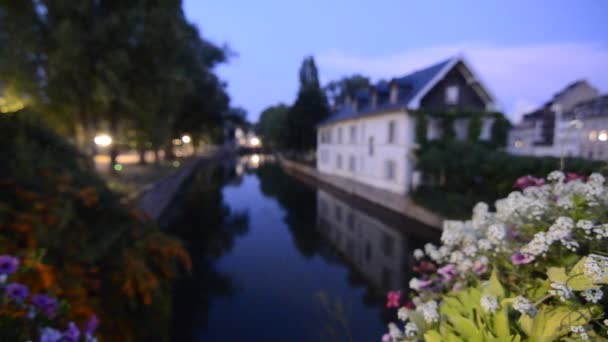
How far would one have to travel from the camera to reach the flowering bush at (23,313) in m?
1.59

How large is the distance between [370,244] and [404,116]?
7.85m

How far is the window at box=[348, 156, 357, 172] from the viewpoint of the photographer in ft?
75.8

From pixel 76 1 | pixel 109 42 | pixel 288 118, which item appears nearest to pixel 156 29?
pixel 109 42

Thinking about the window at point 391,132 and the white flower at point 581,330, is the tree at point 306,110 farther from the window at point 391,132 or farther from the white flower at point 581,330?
the white flower at point 581,330

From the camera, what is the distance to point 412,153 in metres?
16.5

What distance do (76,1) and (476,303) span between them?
1344cm

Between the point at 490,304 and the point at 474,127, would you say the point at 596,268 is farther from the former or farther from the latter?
the point at 474,127

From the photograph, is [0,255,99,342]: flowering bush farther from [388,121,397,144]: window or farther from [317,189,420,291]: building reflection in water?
[388,121,397,144]: window

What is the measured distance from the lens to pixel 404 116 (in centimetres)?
1661

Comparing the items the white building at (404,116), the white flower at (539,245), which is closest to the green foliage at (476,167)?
the white building at (404,116)

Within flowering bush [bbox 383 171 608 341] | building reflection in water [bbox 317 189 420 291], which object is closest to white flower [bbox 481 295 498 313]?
flowering bush [bbox 383 171 608 341]

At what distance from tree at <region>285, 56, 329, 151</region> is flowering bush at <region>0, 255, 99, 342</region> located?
3209 cm

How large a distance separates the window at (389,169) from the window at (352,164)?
4.59 metres

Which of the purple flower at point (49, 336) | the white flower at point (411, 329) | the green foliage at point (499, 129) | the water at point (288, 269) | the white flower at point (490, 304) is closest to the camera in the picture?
the white flower at point (490, 304)
